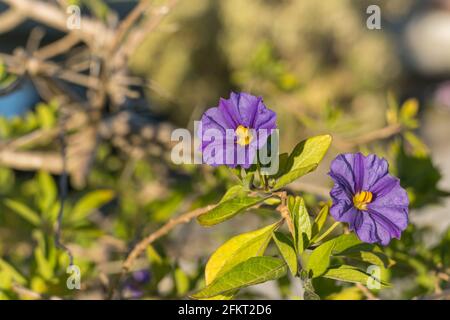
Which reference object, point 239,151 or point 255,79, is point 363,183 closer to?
point 239,151

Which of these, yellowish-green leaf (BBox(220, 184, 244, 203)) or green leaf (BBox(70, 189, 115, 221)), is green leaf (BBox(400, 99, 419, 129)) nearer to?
green leaf (BBox(70, 189, 115, 221))

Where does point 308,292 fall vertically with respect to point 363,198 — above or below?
below

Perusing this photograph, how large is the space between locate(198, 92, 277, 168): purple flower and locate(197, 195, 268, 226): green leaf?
5 cm

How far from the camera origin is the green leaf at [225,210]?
0.76 metres

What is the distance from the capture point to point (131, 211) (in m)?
1.65

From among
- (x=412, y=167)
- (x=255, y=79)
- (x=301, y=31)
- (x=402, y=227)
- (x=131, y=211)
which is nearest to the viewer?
(x=402, y=227)

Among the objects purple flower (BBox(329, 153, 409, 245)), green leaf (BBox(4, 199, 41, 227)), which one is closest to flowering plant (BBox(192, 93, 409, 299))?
purple flower (BBox(329, 153, 409, 245))

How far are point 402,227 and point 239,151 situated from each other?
197 mm

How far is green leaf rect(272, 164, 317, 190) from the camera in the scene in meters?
0.75

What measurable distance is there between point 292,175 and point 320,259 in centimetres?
10

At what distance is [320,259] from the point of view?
741mm

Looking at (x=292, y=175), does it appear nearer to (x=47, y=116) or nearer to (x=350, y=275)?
(x=350, y=275)

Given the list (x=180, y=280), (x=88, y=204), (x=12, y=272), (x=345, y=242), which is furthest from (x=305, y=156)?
(x=88, y=204)
